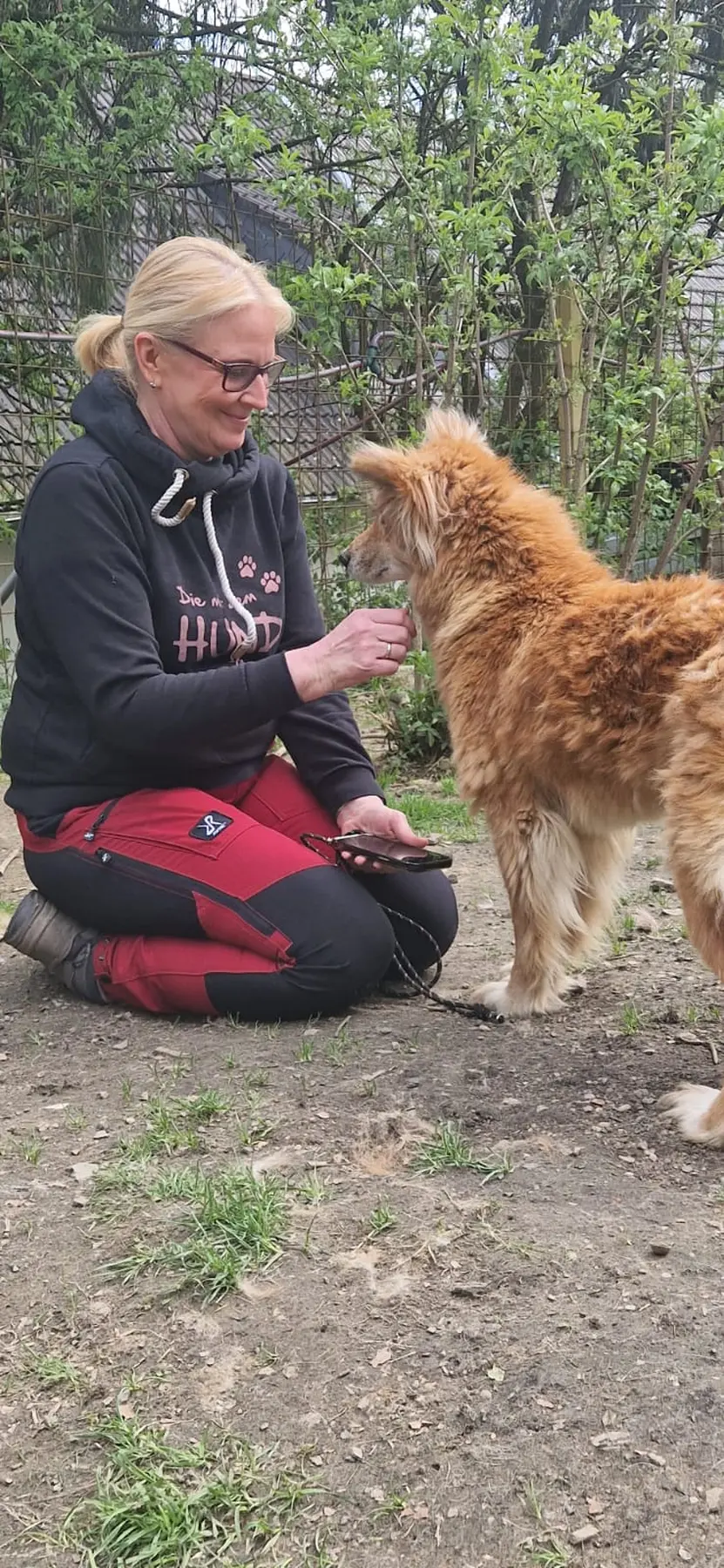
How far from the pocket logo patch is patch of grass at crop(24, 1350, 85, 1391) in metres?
1.58

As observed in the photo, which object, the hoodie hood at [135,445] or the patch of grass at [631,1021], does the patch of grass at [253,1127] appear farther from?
A: the hoodie hood at [135,445]

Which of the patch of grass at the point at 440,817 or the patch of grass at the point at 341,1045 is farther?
the patch of grass at the point at 440,817

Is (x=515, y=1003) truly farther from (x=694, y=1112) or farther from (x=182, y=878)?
(x=182, y=878)

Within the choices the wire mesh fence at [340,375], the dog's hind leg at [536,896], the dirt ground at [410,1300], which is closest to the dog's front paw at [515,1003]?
the dog's hind leg at [536,896]

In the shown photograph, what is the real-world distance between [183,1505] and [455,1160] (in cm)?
104

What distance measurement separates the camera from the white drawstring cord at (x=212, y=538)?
345 centimetres

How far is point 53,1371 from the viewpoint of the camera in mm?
2035

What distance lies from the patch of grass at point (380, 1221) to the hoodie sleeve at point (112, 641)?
1.40 metres

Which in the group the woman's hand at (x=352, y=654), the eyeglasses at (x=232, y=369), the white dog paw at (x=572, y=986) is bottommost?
the white dog paw at (x=572, y=986)

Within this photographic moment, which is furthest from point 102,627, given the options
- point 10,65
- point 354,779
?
point 10,65

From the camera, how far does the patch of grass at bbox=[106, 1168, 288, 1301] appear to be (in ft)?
7.42

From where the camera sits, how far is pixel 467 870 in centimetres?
515

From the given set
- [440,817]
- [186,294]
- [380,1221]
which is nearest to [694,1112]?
[380,1221]

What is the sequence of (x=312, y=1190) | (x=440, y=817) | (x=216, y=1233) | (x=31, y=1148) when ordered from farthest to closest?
1. (x=440, y=817)
2. (x=31, y=1148)
3. (x=312, y=1190)
4. (x=216, y=1233)
